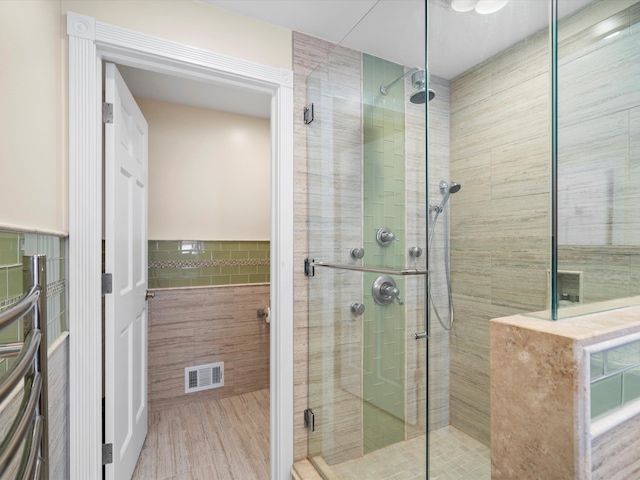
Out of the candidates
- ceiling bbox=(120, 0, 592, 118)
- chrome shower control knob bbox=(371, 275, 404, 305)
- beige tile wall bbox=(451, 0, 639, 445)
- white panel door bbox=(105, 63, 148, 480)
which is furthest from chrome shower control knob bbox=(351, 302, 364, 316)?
white panel door bbox=(105, 63, 148, 480)

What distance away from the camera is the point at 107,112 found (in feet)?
4.88

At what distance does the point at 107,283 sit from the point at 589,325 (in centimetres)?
170

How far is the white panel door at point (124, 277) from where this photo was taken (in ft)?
4.85

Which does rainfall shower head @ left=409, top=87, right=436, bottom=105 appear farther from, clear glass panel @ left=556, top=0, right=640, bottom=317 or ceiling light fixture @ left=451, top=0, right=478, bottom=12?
clear glass panel @ left=556, top=0, right=640, bottom=317

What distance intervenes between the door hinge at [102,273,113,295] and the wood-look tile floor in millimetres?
1104

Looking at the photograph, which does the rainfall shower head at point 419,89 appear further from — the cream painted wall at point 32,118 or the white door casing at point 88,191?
the cream painted wall at point 32,118

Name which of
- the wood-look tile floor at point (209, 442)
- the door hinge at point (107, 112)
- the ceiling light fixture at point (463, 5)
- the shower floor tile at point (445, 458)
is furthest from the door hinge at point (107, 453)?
the ceiling light fixture at point (463, 5)

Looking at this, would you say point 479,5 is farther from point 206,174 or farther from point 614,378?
point 206,174

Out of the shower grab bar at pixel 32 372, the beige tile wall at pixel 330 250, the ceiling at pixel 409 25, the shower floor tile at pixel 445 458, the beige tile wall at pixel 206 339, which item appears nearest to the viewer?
the shower grab bar at pixel 32 372

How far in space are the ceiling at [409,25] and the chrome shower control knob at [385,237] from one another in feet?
1.88

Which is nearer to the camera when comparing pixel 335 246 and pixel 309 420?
pixel 335 246

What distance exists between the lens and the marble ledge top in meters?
0.64

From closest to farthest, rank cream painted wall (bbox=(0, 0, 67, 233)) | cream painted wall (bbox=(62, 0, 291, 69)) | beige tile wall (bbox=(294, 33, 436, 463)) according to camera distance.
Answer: cream painted wall (bbox=(0, 0, 67, 233)), cream painted wall (bbox=(62, 0, 291, 69)), beige tile wall (bbox=(294, 33, 436, 463))

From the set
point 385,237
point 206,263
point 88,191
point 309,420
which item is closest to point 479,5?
point 385,237
